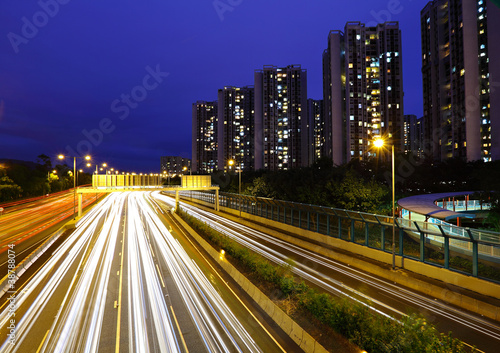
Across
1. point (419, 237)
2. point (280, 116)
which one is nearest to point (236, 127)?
point (280, 116)

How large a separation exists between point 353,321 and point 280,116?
446 feet

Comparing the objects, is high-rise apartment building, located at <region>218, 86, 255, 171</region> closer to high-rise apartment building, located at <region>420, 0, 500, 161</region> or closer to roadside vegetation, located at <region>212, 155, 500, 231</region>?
high-rise apartment building, located at <region>420, 0, 500, 161</region>

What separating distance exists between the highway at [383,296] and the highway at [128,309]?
15.1ft

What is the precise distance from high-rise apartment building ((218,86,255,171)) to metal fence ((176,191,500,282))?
133810 mm

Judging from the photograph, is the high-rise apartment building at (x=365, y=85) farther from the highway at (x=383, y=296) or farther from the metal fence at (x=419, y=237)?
the highway at (x=383, y=296)

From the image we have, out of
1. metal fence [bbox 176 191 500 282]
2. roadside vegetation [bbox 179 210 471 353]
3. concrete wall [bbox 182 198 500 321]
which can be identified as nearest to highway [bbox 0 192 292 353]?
roadside vegetation [bbox 179 210 471 353]

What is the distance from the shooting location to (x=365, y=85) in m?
108

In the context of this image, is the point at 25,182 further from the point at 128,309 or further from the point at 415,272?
the point at 415,272

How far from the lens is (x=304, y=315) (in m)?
9.99

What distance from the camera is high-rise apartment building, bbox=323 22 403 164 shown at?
108250mm

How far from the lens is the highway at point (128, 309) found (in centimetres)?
914

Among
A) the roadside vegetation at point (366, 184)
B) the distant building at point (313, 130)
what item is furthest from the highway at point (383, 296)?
the distant building at point (313, 130)

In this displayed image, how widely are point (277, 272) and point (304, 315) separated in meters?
3.31

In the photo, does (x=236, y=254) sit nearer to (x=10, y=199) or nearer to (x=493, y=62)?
(x=10, y=199)
